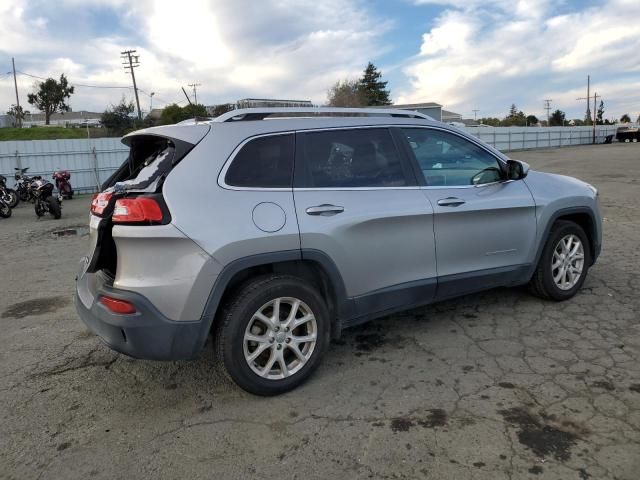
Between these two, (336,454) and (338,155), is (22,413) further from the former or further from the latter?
(338,155)

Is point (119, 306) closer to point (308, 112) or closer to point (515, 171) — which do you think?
point (308, 112)

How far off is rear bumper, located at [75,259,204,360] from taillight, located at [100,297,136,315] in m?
0.02

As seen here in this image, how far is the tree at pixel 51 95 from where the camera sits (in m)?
67.4

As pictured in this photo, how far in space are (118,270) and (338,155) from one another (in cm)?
162

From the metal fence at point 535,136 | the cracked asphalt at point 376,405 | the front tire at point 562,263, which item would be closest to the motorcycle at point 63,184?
the cracked asphalt at point 376,405

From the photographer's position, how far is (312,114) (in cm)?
365

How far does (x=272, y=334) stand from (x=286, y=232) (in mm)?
647

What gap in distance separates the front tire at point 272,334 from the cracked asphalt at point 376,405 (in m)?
0.16

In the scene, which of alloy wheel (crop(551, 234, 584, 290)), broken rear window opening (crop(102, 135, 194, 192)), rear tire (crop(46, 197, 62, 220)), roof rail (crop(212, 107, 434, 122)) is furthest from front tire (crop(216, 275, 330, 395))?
rear tire (crop(46, 197, 62, 220))

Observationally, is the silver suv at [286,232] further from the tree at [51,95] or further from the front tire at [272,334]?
the tree at [51,95]

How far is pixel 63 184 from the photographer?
16.8 meters

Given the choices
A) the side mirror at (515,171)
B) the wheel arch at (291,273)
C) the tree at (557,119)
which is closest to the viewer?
the wheel arch at (291,273)

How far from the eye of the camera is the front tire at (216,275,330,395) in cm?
306

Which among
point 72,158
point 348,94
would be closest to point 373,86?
point 348,94
